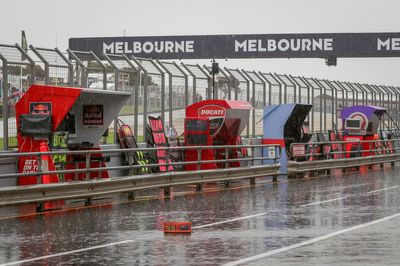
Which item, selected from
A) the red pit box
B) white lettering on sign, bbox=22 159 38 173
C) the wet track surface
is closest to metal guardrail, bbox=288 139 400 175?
the red pit box

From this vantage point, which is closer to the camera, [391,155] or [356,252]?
[356,252]

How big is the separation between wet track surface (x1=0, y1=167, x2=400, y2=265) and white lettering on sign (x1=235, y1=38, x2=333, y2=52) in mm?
33006

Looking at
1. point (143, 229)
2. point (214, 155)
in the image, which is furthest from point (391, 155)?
point (143, 229)

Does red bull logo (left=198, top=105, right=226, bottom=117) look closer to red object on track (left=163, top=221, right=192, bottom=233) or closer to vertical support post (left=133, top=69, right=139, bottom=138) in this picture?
vertical support post (left=133, top=69, right=139, bottom=138)

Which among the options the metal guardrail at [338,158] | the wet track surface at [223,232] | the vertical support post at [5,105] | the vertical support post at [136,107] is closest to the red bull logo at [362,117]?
the metal guardrail at [338,158]

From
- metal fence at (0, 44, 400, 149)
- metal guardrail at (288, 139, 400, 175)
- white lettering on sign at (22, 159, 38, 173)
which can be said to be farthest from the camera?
metal guardrail at (288, 139, 400, 175)

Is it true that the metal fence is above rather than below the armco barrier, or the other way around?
above

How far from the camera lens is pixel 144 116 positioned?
97.6 feet

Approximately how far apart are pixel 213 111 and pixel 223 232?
14.9 m

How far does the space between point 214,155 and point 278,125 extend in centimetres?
398

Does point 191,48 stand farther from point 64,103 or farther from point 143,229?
point 143,229

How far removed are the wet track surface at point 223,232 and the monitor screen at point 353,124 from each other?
55.6ft

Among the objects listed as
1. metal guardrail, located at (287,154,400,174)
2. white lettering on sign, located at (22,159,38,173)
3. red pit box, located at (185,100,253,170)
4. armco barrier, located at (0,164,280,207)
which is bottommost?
armco barrier, located at (0,164,280,207)

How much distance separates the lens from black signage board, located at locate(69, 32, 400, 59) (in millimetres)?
55281
